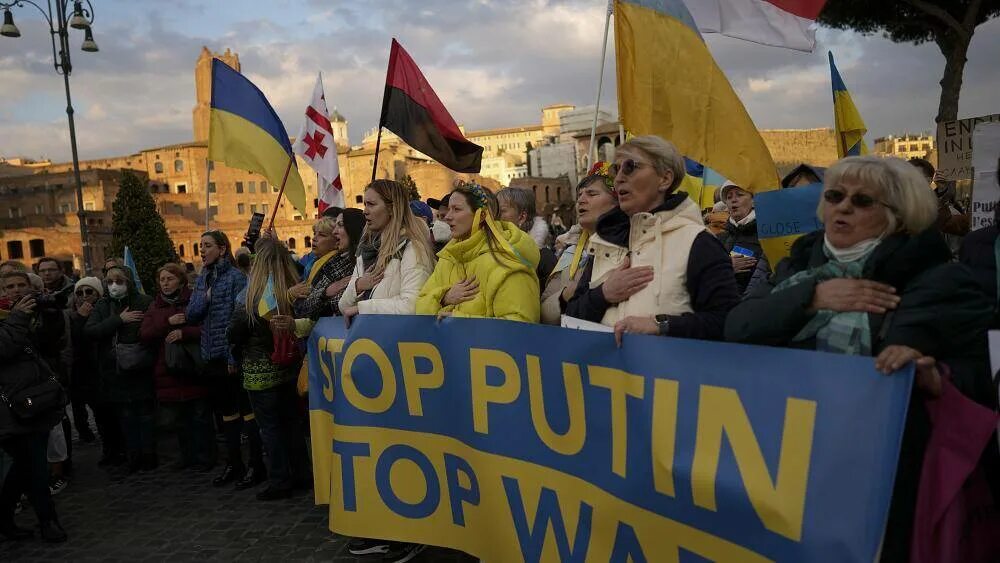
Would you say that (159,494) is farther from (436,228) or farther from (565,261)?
(565,261)

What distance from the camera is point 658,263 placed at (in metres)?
2.98

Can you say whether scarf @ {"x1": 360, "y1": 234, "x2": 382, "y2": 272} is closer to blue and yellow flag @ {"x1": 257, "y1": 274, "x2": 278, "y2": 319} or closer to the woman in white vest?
blue and yellow flag @ {"x1": 257, "y1": 274, "x2": 278, "y2": 319}

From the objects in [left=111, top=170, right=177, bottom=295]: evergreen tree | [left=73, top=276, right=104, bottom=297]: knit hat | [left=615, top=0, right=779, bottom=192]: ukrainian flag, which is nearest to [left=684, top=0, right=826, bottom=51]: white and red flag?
[left=615, top=0, right=779, bottom=192]: ukrainian flag

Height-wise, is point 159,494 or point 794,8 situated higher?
point 794,8

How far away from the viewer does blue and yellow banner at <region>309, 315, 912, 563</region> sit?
2156mm

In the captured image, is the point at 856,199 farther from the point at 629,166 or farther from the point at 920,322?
the point at 629,166

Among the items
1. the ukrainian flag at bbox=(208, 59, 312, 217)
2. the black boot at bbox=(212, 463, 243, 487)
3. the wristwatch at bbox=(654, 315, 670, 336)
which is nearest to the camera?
the wristwatch at bbox=(654, 315, 670, 336)

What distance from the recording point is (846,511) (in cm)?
209

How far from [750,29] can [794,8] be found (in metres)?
0.29

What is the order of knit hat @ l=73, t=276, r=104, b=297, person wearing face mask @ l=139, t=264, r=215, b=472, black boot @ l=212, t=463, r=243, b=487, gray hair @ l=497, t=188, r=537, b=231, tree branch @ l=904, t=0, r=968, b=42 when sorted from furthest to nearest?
tree branch @ l=904, t=0, r=968, b=42 → knit hat @ l=73, t=276, r=104, b=297 → person wearing face mask @ l=139, t=264, r=215, b=472 → black boot @ l=212, t=463, r=243, b=487 → gray hair @ l=497, t=188, r=537, b=231

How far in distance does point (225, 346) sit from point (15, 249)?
2818 inches

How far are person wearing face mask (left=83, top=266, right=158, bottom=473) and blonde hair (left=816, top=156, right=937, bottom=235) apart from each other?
6.33m

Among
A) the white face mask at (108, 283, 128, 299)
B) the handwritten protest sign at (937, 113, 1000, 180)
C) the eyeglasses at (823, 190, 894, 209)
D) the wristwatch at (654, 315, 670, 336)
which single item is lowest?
the white face mask at (108, 283, 128, 299)

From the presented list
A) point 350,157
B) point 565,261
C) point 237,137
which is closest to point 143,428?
point 237,137
